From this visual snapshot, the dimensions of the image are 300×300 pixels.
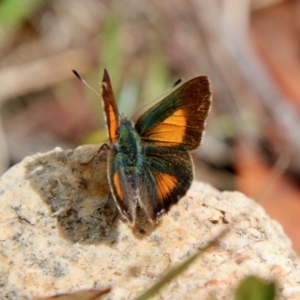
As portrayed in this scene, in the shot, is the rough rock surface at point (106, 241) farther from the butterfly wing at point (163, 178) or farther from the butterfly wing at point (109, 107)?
the butterfly wing at point (109, 107)

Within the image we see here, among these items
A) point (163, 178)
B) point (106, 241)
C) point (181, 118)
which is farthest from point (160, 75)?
point (106, 241)

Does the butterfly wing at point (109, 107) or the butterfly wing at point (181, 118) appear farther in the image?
the butterfly wing at point (181, 118)

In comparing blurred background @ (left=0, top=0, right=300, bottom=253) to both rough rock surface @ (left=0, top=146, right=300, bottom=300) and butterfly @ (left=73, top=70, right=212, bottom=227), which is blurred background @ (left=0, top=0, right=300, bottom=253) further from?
rough rock surface @ (left=0, top=146, right=300, bottom=300)

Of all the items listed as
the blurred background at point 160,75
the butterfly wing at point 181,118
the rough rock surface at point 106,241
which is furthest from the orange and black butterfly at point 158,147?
the blurred background at point 160,75

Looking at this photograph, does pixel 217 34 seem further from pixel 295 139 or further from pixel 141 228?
pixel 141 228

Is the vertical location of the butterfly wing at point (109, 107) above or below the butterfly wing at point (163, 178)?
above

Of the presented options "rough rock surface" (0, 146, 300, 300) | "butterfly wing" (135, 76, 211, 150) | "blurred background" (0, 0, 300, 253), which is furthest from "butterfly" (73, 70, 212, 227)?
"blurred background" (0, 0, 300, 253)

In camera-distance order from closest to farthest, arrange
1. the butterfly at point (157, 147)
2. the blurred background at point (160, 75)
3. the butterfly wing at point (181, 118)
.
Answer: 1. the butterfly at point (157, 147)
2. the butterfly wing at point (181, 118)
3. the blurred background at point (160, 75)
